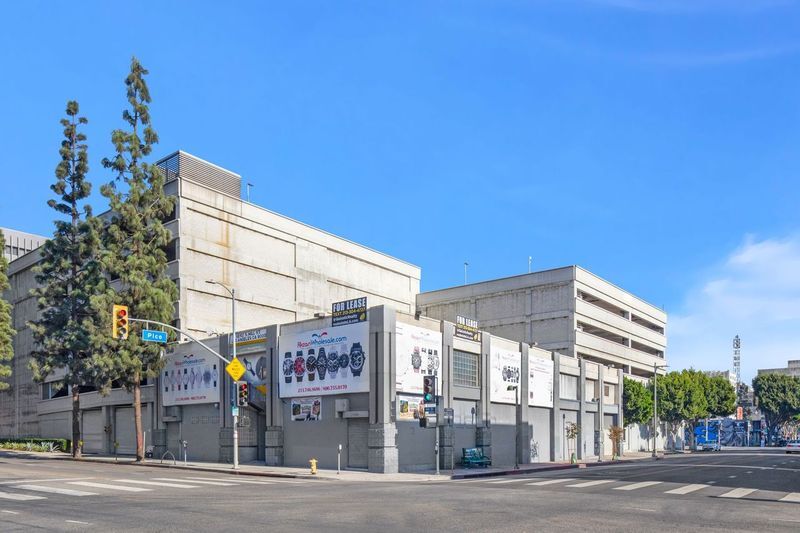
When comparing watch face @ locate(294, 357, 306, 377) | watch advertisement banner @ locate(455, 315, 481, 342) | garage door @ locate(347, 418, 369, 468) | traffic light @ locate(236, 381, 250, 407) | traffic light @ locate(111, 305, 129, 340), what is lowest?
garage door @ locate(347, 418, 369, 468)

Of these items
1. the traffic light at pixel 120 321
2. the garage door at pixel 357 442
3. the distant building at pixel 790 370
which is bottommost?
the distant building at pixel 790 370

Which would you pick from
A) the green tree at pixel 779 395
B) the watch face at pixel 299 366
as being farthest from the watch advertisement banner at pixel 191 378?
the green tree at pixel 779 395

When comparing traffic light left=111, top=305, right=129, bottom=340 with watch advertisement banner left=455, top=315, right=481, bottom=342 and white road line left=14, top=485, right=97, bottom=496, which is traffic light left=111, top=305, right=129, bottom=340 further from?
watch advertisement banner left=455, top=315, right=481, bottom=342

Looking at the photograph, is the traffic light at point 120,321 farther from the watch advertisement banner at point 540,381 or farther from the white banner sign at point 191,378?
the watch advertisement banner at point 540,381

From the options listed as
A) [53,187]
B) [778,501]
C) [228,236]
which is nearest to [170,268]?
[228,236]

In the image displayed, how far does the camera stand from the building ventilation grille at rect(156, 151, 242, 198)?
6041 cm

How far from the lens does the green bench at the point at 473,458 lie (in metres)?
43.9

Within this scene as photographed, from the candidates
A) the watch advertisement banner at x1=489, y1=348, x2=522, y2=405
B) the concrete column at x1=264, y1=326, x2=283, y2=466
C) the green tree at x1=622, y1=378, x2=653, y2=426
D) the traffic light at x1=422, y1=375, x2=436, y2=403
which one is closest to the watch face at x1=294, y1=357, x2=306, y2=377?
the concrete column at x1=264, y1=326, x2=283, y2=466

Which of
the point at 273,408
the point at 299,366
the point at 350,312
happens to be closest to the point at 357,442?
the point at 299,366

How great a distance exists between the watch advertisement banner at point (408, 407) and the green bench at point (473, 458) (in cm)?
594

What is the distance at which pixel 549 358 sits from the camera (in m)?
57.6

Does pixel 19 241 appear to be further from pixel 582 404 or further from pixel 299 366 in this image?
pixel 582 404

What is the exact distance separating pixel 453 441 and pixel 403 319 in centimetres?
867

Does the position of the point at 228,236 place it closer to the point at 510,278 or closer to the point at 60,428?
the point at 60,428
